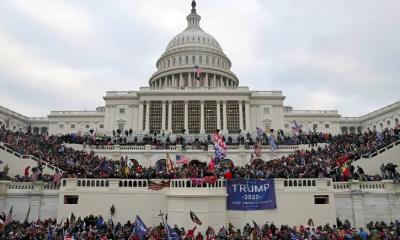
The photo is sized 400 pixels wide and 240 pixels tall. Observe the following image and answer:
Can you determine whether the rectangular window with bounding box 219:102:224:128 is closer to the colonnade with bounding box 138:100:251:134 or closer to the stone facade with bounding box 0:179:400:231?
the colonnade with bounding box 138:100:251:134

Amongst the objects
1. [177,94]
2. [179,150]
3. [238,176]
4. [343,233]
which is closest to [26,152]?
[179,150]

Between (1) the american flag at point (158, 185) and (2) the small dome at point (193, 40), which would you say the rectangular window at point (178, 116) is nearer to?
(2) the small dome at point (193, 40)

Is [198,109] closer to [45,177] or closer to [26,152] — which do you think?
[26,152]

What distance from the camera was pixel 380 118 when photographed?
94.7 metres

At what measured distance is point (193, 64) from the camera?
91875 mm

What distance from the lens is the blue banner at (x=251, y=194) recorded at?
24328mm

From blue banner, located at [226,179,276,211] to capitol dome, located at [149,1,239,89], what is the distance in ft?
202

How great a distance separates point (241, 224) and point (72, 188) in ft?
43.1

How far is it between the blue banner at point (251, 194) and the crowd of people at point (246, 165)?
89cm

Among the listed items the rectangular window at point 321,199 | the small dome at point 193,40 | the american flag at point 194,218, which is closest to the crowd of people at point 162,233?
the american flag at point 194,218

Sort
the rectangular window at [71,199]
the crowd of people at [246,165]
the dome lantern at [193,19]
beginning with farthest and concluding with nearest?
the dome lantern at [193,19], the crowd of people at [246,165], the rectangular window at [71,199]

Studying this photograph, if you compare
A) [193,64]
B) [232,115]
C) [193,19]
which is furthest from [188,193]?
[193,19]

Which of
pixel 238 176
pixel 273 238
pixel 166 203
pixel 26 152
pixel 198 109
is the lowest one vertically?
pixel 273 238

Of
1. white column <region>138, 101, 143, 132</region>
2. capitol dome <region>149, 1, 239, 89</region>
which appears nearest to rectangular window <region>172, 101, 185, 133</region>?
white column <region>138, 101, 143, 132</region>
